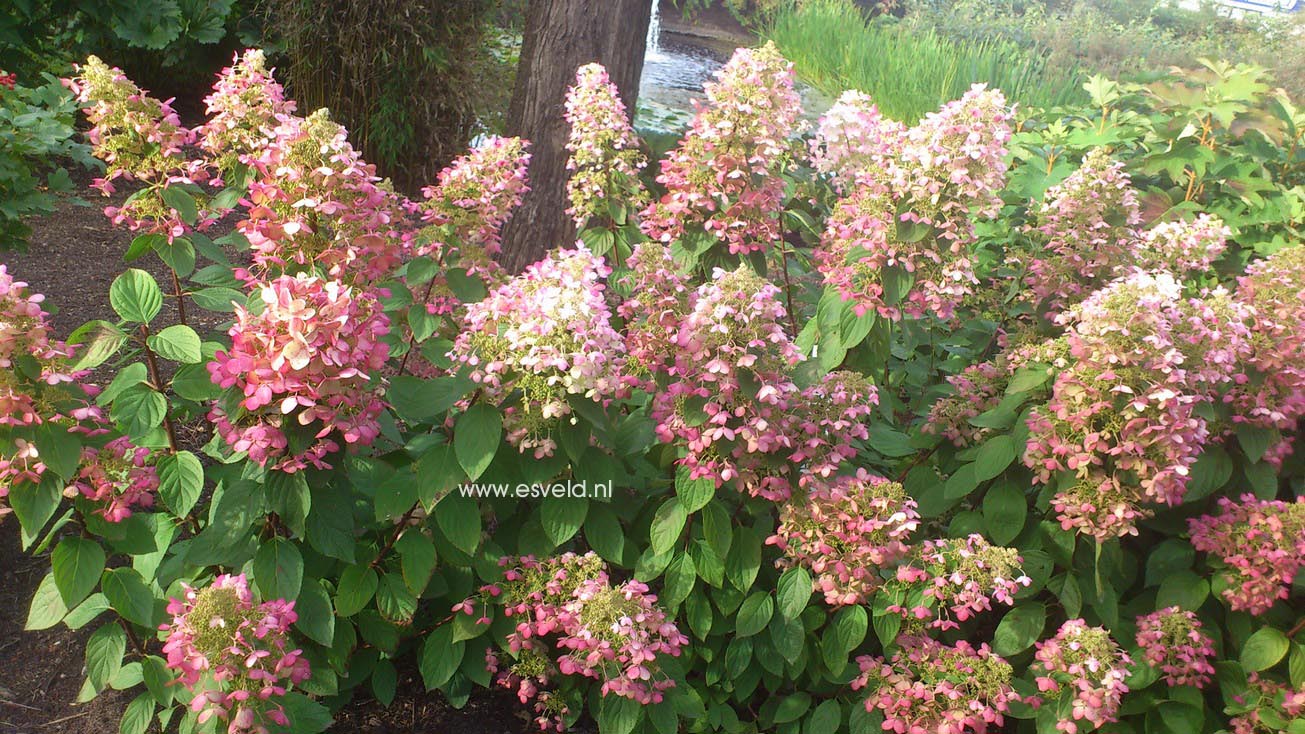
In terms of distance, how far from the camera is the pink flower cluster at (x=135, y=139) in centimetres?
192

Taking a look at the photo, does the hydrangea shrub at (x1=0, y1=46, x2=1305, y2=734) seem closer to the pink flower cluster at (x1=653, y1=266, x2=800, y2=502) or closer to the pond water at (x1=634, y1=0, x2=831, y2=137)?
the pink flower cluster at (x1=653, y1=266, x2=800, y2=502)

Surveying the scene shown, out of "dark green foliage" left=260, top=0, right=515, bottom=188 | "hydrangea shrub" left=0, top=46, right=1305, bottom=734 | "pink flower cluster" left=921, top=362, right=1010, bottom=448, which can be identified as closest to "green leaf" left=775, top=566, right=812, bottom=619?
"hydrangea shrub" left=0, top=46, right=1305, bottom=734

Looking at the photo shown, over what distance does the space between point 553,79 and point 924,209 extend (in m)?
2.19

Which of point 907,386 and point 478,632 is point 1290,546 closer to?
point 907,386

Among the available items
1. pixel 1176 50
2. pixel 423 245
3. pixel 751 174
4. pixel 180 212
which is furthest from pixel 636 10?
pixel 1176 50

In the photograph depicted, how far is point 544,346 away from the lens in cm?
170

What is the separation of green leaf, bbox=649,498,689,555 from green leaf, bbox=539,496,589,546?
0.55ft

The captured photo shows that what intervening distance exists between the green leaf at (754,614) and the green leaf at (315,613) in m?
0.88

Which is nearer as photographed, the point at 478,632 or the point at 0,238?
the point at 478,632

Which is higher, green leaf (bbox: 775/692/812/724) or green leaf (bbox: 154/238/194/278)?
green leaf (bbox: 154/238/194/278)

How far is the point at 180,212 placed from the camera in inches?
77.2

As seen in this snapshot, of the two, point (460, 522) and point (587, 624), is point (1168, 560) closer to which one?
point (587, 624)

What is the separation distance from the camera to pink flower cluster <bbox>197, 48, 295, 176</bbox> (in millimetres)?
2086

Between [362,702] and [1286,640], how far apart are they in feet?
7.27
